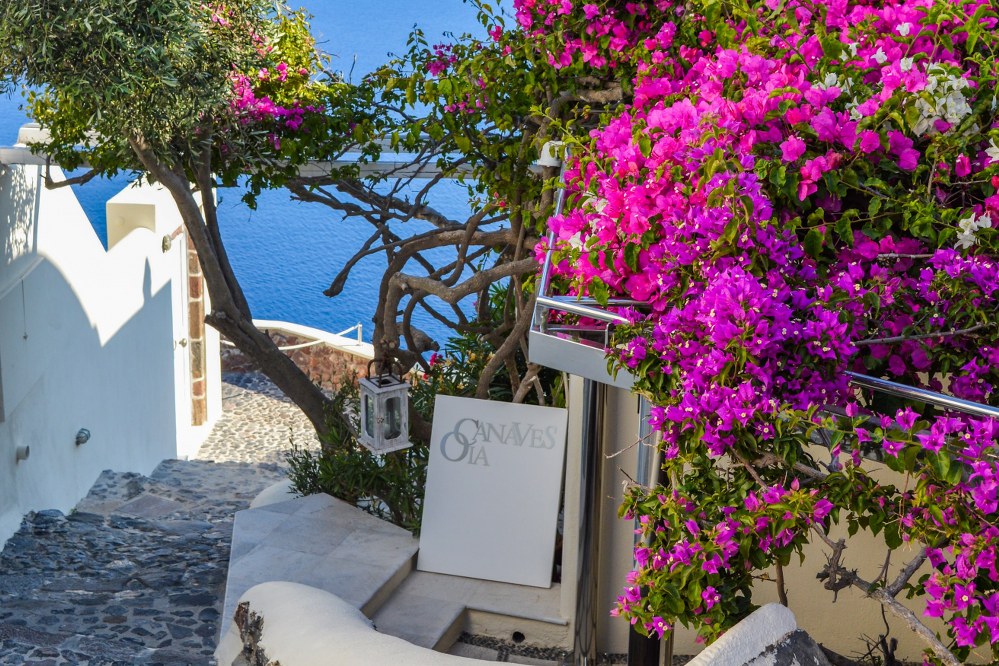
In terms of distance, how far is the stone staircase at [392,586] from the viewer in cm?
449

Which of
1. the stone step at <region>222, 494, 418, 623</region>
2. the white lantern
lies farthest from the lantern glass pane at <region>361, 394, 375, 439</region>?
the stone step at <region>222, 494, 418, 623</region>

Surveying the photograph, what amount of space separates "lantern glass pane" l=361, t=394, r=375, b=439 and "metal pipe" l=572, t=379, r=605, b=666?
3.59ft

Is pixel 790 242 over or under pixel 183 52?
under

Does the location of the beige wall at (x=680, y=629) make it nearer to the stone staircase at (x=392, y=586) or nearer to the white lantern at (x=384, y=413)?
the stone staircase at (x=392, y=586)

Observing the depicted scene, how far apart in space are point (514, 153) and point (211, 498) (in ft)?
17.1

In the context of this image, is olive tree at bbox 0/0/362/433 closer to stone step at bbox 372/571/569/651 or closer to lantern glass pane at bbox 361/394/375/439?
lantern glass pane at bbox 361/394/375/439

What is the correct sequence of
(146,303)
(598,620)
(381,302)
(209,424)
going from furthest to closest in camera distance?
(209,424) < (146,303) < (381,302) < (598,620)

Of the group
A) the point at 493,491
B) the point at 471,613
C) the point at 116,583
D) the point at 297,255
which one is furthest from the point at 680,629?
the point at 297,255

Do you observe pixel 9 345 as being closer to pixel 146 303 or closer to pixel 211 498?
pixel 211 498

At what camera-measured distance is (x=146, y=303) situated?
10617 millimetres

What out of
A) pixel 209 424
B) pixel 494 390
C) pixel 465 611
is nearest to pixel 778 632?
pixel 465 611

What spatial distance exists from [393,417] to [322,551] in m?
0.79

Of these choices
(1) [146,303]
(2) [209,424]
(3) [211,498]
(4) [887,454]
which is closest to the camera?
(4) [887,454]

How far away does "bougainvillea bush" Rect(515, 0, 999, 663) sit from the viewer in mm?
1951
